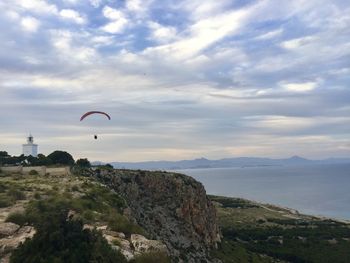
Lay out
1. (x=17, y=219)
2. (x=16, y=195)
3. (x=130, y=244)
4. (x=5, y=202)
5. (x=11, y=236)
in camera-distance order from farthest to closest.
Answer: (x=16, y=195) < (x=5, y=202) < (x=17, y=219) < (x=11, y=236) < (x=130, y=244)

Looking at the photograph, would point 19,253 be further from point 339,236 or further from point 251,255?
point 339,236

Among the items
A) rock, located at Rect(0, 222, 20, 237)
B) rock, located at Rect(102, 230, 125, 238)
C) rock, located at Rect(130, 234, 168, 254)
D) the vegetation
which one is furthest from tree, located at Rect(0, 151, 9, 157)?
rock, located at Rect(130, 234, 168, 254)

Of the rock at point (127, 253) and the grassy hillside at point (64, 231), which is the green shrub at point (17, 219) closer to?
the grassy hillside at point (64, 231)

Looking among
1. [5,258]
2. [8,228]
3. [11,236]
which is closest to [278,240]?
[8,228]

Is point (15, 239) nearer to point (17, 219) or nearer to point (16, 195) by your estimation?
point (17, 219)

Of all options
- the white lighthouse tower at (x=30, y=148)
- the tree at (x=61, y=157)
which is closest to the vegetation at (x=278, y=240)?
the tree at (x=61, y=157)

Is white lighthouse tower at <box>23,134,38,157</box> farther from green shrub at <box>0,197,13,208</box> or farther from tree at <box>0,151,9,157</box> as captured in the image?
green shrub at <box>0,197,13,208</box>

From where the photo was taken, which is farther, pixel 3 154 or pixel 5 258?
pixel 3 154
